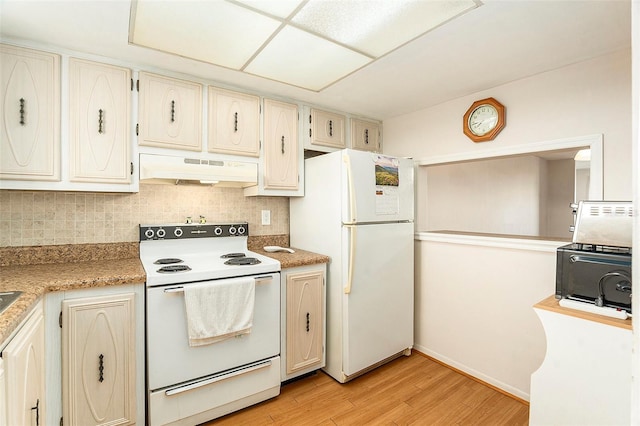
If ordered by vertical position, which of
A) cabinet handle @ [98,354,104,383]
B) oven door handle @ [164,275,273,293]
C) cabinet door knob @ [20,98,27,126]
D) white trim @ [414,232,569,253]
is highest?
cabinet door knob @ [20,98,27,126]

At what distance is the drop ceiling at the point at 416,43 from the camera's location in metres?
1.45

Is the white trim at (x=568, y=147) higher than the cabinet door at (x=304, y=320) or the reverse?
higher

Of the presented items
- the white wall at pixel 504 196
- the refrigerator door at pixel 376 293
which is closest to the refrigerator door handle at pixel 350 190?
the refrigerator door at pixel 376 293

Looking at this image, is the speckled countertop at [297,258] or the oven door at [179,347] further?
the speckled countertop at [297,258]

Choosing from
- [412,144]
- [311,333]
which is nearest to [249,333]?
[311,333]

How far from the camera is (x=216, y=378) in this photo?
1.87 m

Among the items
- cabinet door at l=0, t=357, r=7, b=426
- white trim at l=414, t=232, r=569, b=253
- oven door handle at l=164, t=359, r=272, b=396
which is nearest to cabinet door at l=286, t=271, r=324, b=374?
oven door handle at l=164, t=359, r=272, b=396

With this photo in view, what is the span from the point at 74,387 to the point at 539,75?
337 cm

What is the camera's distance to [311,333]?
2334 mm

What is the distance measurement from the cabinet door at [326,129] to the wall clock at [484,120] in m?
1.08

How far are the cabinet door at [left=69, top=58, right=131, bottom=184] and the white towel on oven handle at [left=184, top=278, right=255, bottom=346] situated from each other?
909mm

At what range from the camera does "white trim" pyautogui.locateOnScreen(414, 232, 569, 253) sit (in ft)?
6.71

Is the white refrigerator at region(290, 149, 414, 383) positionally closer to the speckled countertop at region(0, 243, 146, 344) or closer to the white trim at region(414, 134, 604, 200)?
the white trim at region(414, 134, 604, 200)

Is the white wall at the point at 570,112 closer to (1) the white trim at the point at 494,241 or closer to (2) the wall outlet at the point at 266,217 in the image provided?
(1) the white trim at the point at 494,241
